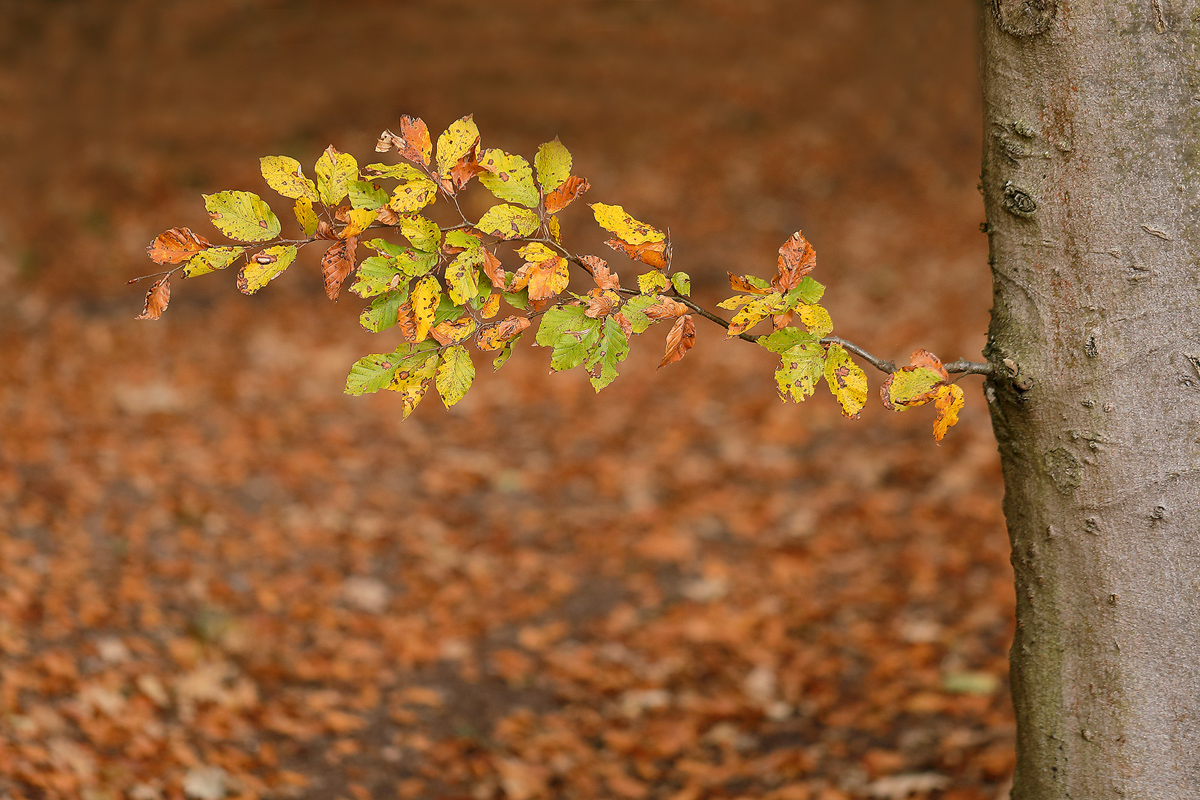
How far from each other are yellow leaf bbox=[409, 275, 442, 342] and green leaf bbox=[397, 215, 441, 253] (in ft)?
0.18

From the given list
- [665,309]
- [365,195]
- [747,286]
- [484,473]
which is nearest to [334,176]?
[365,195]

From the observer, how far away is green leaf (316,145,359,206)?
1.35 m

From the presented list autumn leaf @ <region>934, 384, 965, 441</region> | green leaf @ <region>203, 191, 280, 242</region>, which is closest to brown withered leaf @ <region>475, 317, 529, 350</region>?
green leaf @ <region>203, 191, 280, 242</region>

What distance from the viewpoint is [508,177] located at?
1.38 metres

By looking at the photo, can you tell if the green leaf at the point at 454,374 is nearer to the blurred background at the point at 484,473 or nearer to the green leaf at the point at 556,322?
the green leaf at the point at 556,322

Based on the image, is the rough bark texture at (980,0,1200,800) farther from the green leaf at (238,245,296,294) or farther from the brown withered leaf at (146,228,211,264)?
the brown withered leaf at (146,228,211,264)

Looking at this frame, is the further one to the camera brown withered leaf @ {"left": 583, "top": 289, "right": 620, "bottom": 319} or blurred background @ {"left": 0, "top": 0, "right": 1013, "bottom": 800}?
blurred background @ {"left": 0, "top": 0, "right": 1013, "bottom": 800}

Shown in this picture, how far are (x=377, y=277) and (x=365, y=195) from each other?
0.42 feet

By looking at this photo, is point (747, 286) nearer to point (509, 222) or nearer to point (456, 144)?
point (509, 222)

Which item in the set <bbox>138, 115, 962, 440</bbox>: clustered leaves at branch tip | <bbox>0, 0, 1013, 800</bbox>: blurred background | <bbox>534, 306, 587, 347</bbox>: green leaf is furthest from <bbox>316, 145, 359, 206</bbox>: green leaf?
<bbox>0, 0, 1013, 800</bbox>: blurred background

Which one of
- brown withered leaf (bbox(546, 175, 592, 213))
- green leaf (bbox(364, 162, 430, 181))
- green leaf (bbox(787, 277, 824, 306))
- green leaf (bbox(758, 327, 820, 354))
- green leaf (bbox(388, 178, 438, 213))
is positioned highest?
brown withered leaf (bbox(546, 175, 592, 213))

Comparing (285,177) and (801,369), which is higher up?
(285,177)

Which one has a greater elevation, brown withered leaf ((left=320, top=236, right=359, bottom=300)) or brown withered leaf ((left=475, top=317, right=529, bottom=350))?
brown withered leaf ((left=320, top=236, right=359, bottom=300))

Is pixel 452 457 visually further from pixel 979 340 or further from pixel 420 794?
pixel 979 340
